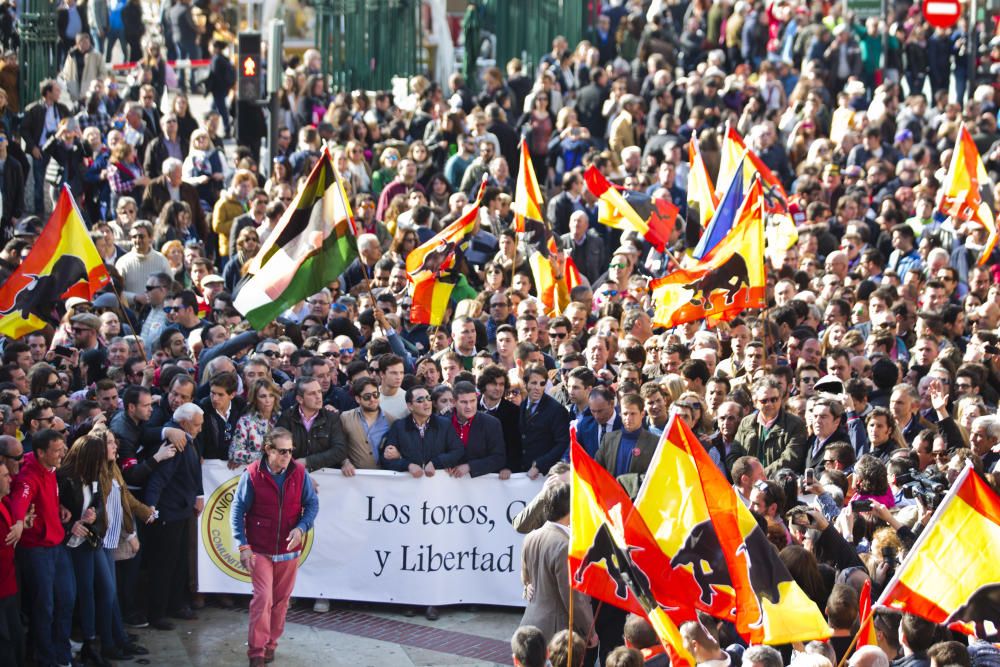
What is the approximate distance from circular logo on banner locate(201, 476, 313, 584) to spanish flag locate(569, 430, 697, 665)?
387 centimetres

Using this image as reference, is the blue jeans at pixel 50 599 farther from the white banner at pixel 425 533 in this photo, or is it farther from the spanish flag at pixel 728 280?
the spanish flag at pixel 728 280

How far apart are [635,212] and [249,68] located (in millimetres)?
6321

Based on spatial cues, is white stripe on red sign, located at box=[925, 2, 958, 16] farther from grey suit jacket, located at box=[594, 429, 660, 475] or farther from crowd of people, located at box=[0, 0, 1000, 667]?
grey suit jacket, located at box=[594, 429, 660, 475]

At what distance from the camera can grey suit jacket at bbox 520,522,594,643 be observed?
10477 millimetres

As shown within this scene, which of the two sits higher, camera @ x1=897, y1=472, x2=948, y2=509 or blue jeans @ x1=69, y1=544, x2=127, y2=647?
camera @ x1=897, y1=472, x2=948, y2=509

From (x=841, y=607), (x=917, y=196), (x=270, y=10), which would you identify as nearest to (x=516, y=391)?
(x=841, y=607)

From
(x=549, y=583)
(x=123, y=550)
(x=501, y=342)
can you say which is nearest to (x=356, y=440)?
(x=123, y=550)

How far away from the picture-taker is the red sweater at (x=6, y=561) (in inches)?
431

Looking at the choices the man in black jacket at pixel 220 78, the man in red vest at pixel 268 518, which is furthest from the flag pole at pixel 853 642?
the man in black jacket at pixel 220 78

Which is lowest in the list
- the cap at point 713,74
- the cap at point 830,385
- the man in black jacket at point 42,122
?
the cap at point 830,385

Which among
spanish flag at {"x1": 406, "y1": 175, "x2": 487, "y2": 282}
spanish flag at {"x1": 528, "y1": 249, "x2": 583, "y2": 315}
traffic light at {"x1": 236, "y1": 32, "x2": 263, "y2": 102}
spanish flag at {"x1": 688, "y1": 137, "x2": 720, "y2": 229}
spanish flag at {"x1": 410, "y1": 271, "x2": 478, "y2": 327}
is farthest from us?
traffic light at {"x1": 236, "y1": 32, "x2": 263, "y2": 102}

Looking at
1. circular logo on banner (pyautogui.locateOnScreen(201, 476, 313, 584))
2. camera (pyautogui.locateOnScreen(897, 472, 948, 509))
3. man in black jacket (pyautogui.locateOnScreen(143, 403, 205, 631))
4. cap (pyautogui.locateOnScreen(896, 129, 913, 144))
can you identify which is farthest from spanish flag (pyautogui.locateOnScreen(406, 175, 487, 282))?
cap (pyautogui.locateOnScreen(896, 129, 913, 144))

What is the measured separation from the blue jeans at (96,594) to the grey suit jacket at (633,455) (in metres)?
3.21

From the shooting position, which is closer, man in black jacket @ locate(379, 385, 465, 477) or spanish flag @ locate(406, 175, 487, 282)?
man in black jacket @ locate(379, 385, 465, 477)
